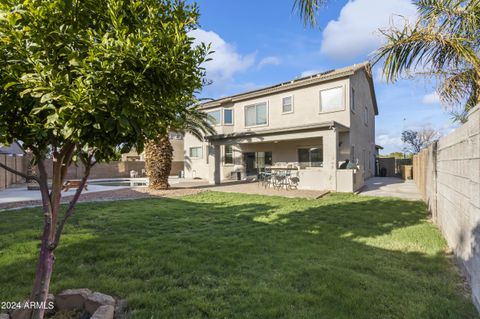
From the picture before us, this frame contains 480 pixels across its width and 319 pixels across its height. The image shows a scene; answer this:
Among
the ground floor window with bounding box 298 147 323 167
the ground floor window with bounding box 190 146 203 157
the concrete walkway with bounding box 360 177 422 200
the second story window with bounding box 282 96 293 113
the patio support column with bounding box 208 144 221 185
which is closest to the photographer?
the concrete walkway with bounding box 360 177 422 200

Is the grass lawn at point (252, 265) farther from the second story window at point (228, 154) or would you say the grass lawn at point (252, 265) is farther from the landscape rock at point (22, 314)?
the second story window at point (228, 154)

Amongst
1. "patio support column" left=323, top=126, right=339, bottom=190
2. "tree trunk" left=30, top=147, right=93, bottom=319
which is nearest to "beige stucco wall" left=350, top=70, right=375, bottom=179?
"patio support column" left=323, top=126, right=339, bottom=190

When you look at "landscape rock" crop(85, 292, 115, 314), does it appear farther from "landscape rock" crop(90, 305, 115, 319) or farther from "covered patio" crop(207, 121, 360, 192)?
"covered patio" crop(207, 121, 360, 192)

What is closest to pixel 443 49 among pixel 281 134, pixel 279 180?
pixel 281 134

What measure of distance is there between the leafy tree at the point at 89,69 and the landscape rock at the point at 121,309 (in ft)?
5.44

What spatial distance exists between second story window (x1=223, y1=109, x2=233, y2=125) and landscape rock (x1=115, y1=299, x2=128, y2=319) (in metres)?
19.9

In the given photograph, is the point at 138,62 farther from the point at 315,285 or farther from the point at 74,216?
the point at 74,216

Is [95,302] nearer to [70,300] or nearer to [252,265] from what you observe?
[70,300]

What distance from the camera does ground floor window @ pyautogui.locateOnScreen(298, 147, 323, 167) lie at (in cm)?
1841

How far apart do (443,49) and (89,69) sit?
579 cm

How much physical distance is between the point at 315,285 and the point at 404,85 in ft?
14.5

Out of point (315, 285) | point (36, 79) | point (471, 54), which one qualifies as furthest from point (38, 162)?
point (471, 54)

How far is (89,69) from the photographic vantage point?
1953mm

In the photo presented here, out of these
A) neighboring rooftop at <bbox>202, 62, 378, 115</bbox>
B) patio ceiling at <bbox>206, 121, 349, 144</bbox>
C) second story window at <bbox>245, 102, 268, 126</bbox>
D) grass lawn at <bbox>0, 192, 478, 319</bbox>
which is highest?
neighboring rooftop at <bbox>202, 62, 378, 115</bbox>
